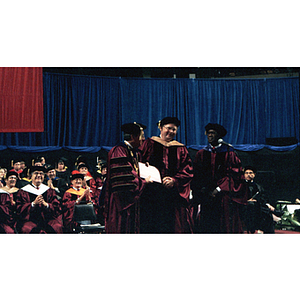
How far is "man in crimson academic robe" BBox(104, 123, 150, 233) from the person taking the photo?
720 centimetres

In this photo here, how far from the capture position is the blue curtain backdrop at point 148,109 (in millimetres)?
8742

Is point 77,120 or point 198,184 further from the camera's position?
point 77,120

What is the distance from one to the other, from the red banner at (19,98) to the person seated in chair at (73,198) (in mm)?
1392

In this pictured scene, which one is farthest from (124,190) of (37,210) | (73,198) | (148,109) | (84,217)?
(148,109)

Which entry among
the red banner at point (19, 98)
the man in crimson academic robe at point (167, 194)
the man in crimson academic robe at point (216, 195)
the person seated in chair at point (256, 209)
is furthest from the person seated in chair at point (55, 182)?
the person seated in chair at point (256, 209)

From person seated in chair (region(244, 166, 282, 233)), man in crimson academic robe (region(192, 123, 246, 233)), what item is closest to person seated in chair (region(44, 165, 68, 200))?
man in crimson academic robe (region(192, 123, 246, 233))

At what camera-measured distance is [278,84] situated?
933cm

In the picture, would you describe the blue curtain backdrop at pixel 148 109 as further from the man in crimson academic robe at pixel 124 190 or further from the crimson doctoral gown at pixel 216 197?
the man in crimson academic robe at pixel 124 190

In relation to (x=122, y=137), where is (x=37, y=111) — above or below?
above

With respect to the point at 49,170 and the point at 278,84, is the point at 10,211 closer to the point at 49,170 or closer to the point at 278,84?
the point at 49,170

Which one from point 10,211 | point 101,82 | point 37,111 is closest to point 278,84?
point 101,82

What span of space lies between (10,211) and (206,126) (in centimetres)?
404

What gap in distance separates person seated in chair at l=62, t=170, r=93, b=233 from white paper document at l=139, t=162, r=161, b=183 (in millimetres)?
1514

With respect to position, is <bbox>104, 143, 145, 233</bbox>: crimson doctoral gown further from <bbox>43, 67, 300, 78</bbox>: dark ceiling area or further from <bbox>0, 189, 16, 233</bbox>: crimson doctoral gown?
<bbox>43, 67, 300, 78</bbox>: dark ceiling area
